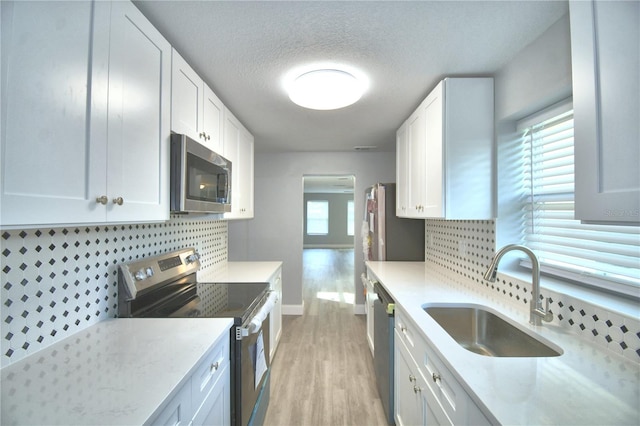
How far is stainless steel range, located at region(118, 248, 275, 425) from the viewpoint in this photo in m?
1.33

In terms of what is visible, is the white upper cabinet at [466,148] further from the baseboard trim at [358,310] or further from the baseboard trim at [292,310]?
the baseboard trim at [292,310]

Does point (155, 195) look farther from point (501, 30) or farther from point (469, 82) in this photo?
point (469, 82)

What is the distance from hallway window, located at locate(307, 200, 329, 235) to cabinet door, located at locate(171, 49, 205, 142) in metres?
9.50

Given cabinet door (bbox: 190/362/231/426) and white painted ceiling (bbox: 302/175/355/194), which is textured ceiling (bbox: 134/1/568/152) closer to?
cabinet door (bbox: 190/362/231/426)

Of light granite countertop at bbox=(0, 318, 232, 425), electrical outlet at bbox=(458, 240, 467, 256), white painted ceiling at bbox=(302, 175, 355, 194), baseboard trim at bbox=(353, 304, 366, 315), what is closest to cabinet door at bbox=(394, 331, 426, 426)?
electrical outlet at bbox=(458, 240, 467, 256)

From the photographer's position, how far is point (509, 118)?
5.34ft

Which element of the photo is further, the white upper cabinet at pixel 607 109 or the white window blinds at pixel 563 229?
the white window blinds at pixel 563 229

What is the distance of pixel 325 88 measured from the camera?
1.71 m

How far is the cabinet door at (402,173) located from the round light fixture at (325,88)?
85cm

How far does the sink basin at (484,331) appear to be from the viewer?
49.0 inches

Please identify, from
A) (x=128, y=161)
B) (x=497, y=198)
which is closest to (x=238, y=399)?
(x=128, y=161)

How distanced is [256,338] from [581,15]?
1.94 meters

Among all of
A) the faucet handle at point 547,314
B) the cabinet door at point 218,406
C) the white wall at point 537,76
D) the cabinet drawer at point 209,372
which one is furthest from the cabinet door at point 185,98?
the faucet handle at point 547,314

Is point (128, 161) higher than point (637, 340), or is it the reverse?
point (128, 161)
